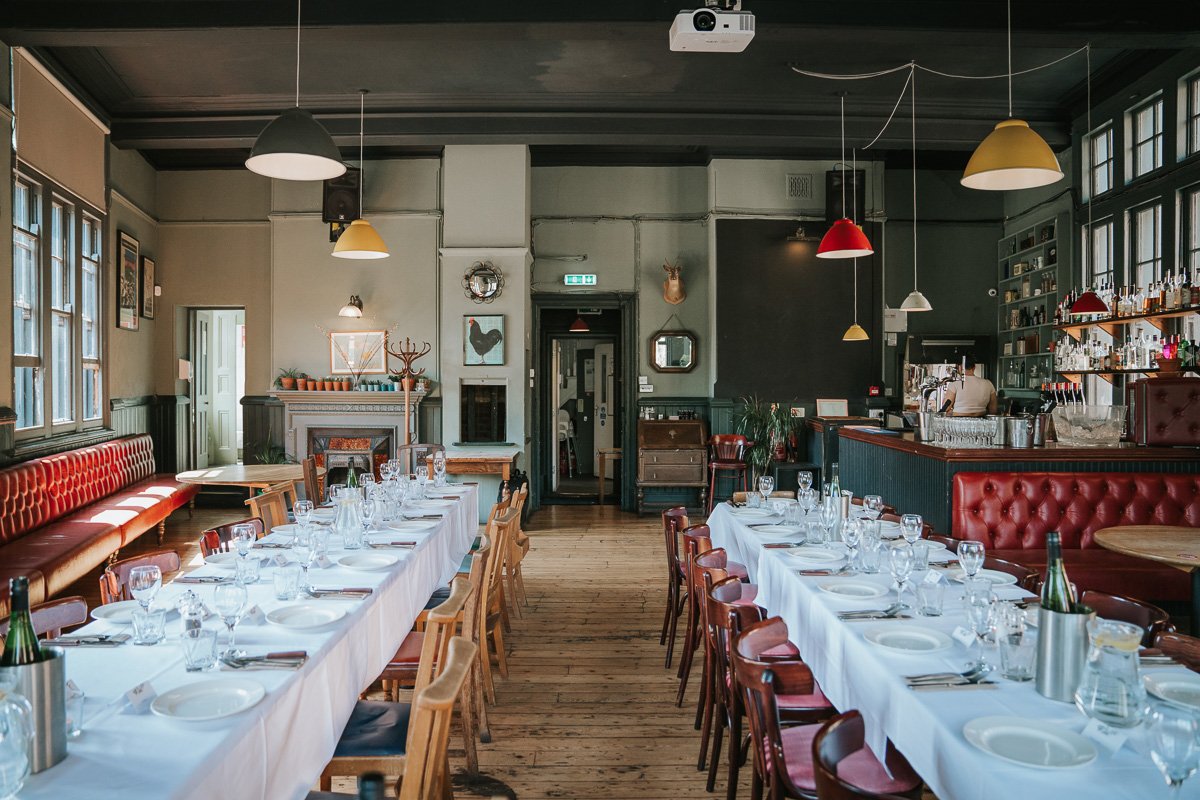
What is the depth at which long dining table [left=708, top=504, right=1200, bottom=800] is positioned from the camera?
151cm

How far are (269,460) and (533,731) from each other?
678 centimetres

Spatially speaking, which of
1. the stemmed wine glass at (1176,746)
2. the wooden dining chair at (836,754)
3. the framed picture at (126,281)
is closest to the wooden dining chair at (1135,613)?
the stemmed wine glass at (1176,746)

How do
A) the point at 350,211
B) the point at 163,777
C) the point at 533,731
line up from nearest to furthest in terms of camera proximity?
the point at 163,777 → the point at 533,731 → the point at 350,211

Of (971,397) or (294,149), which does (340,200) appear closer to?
(294,149)

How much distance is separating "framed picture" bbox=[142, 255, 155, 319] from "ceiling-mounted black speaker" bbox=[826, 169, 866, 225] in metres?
7.89

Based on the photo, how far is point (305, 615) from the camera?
2566mm

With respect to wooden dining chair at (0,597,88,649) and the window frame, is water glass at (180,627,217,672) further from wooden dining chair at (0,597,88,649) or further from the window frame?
the window frame

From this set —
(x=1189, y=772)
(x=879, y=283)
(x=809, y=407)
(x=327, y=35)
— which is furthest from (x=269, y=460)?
(x=1189, y=772)

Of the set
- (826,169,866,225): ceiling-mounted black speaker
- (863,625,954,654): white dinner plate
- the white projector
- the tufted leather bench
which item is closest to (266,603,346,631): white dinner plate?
(863,625,954,654): white dinner plate

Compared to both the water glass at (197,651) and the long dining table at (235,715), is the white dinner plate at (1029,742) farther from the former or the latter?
the water glass at (197,651)

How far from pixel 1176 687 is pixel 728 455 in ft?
22.9

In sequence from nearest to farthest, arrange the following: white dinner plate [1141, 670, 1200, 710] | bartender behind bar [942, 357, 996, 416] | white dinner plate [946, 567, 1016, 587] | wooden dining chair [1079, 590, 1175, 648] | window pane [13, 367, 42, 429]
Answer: white dinner plate [1141, 670, 1200, 710] < wooden dining chair [1079, 590, 1175, 648] < white dinner plate [946, 567, 1016, 587] < bartender behind bar [942, 357, 996, 416] < window pane [13, 367, 42, 429]

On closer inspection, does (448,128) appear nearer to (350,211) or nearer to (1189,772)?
(350,211)

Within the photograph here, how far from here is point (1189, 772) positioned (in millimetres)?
1402
